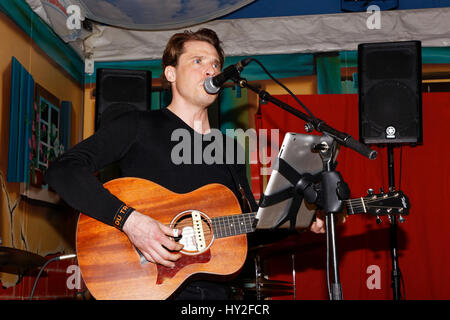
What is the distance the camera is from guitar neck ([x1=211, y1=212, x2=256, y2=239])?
6.54ft

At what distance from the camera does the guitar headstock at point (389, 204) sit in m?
1.66

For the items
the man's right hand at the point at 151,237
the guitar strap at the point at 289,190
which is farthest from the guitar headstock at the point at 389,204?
the man's right hand at the point at 151,237

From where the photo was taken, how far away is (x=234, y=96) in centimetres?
461

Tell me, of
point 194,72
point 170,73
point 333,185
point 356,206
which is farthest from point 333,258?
point 170,73

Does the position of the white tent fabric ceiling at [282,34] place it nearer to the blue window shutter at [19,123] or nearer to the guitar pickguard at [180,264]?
the blue window shutter at [19,123]

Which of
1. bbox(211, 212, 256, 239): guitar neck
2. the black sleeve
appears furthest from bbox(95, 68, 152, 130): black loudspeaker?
bbox(211, 212, 256, 239): guitar neck

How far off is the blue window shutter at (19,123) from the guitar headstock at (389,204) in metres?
2.51

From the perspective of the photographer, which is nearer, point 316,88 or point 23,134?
point 23,134

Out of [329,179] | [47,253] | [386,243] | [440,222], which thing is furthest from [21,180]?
[440,222]

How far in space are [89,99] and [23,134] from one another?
4.91 feet

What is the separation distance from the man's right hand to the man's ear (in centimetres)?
90

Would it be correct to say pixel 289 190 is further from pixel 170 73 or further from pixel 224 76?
pixel 170 73

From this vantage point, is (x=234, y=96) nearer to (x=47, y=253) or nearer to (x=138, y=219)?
(x=47, y=253)

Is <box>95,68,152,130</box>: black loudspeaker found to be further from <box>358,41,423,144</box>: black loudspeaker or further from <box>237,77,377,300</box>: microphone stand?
<box>237,77,377,300</box>: microphone stand
